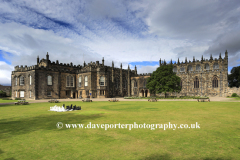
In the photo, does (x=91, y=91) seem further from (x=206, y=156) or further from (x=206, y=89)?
(x=206, y=156)

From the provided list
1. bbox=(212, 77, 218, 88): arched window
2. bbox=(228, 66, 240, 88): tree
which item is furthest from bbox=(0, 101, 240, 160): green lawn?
bbox=(228, 66, 240, 88): tree

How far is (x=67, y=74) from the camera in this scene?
5609 centimetres

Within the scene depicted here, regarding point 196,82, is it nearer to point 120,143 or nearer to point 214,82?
point 214,82

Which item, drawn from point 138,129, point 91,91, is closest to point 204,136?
point 138,129

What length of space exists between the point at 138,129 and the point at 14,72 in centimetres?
5493

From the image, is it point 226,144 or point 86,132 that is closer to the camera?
point 226,144

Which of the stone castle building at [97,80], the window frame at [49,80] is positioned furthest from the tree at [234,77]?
the window frame at [49,80]

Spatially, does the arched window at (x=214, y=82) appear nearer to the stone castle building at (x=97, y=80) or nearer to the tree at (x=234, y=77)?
the stone castle building at (x=97, y=80)

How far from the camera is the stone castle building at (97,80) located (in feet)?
160

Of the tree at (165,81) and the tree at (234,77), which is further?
the tree at (234,77)

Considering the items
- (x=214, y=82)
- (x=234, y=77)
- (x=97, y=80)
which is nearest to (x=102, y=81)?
(x=97, y=80)

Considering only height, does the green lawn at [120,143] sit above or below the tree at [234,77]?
below

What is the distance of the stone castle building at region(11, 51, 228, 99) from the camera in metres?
48.8

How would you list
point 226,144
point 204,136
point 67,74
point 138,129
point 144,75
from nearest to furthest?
point 226,144 → point 204,136 → point 138,129 → point 67,74 → point 144,75
